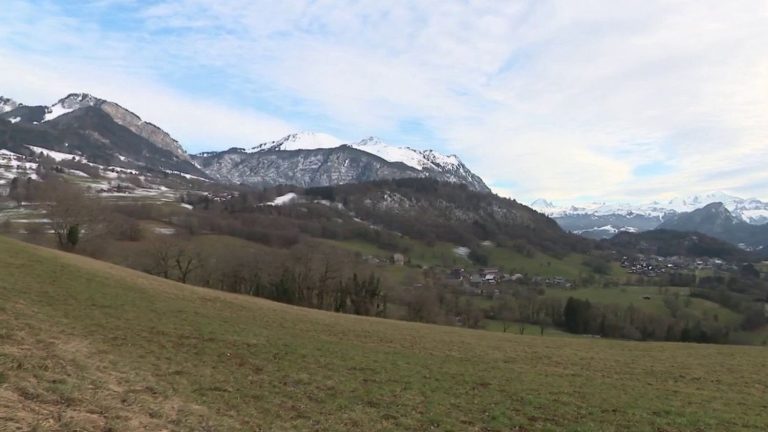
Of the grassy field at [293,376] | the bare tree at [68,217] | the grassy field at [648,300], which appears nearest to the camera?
the grassy field at [293,376]

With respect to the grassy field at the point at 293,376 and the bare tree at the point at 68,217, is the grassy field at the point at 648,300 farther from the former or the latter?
the bare tree at the point at 68,217

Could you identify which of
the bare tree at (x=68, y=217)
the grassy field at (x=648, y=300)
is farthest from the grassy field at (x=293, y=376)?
the grassy field at (x=648, y=300)

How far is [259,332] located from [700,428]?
75.5 feet

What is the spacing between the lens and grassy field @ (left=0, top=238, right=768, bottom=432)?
15.0 metres

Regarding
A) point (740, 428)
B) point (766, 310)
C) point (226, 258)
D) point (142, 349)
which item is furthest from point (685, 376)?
point (766, 310)

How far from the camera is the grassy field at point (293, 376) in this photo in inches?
592

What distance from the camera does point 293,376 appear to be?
2141cm

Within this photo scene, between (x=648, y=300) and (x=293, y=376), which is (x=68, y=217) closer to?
(x=293, y=376)

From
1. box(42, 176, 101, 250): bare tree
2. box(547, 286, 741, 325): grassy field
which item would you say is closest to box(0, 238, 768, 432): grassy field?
box(42, 176, 101, 250): bare tree

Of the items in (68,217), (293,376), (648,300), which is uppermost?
(68,217)

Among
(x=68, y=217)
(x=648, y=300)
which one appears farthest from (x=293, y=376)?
(x=648, y=300)

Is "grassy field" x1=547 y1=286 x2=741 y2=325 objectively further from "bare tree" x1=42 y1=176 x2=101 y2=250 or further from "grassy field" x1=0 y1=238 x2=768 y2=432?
"bare tree" x1=42 y1=176 x2=101 y2=250

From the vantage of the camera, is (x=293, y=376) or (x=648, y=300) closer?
(x=293, y=376)

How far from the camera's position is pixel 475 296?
167750mm
